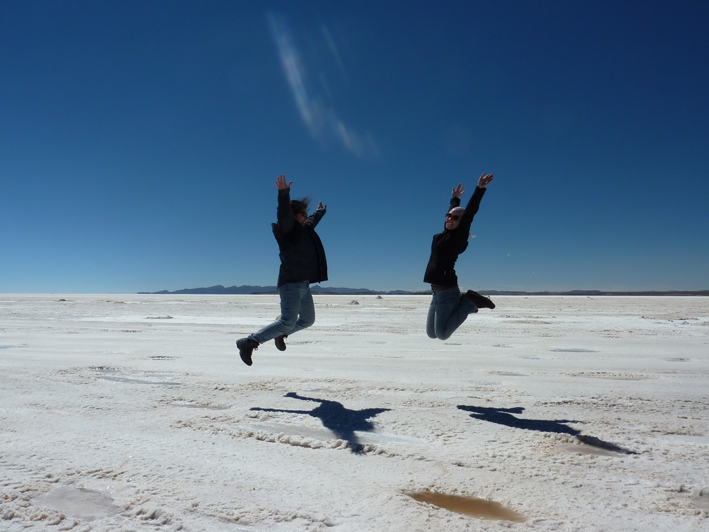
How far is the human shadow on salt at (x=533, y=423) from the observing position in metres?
2.50

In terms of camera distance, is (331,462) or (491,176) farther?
(491,176)

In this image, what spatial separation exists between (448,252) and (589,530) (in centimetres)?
276

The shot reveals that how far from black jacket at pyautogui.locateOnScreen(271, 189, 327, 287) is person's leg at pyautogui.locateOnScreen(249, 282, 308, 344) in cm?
7

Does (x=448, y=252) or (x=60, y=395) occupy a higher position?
(x=448, y=252)

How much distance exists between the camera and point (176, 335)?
28.2ft

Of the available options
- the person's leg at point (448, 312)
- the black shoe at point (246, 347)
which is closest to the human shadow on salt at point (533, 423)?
the person's leg at point (448, 312)

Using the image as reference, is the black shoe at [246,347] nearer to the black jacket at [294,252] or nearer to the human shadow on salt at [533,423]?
the black jacket at [294,252]

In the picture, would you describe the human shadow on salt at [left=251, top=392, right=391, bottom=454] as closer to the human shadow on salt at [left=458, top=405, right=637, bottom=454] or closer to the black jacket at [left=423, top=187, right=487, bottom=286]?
the human shadow on salt at [left=458, top=405, right=637, bottom=454]

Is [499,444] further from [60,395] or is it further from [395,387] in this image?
[60,395]

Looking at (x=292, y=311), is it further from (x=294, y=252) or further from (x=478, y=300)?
(x=478, y=300)

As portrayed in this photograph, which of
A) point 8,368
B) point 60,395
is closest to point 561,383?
point 60,395

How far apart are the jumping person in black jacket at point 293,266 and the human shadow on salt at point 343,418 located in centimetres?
86

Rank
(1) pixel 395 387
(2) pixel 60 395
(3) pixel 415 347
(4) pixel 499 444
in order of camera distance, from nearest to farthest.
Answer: (4) pixel 499 444, (2) pixel 60 395, (1) pixel 395 387, (3) pixel 415 347

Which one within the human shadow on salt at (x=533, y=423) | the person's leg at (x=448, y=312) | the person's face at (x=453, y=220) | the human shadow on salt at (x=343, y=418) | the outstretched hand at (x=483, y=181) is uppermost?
the outstretched hand at (x=483, y=181)
